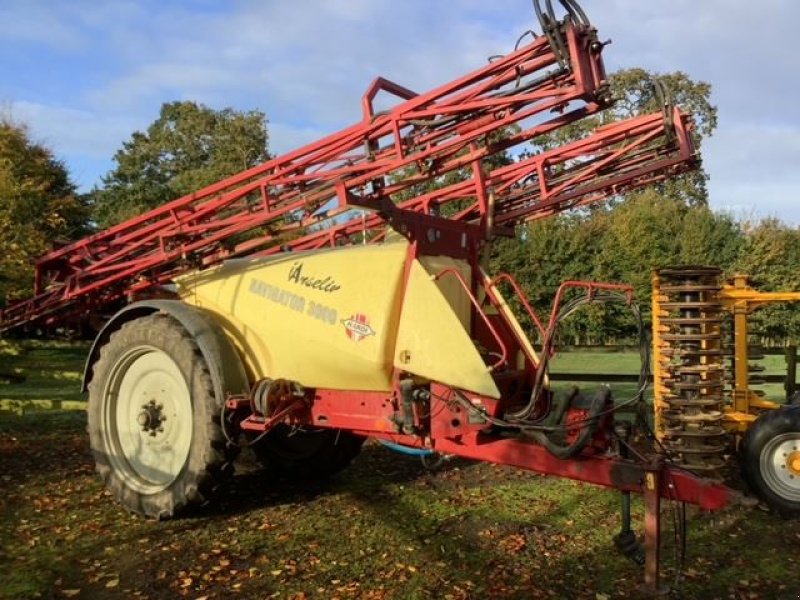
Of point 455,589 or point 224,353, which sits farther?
point 224,353

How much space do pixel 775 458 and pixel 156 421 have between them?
5119 mm

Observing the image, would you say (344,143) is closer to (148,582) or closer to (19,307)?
(148,582)

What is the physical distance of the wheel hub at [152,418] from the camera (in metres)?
5.89

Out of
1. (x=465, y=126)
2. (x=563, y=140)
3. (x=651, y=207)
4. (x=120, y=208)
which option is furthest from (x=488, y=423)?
(x=120, y=208)

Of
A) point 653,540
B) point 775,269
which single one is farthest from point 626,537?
point 775,269

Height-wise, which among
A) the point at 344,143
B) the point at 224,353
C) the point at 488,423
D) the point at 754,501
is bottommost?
the point at 754,501

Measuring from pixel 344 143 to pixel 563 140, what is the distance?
29.7m

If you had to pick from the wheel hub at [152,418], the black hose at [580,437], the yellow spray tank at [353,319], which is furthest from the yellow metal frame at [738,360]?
the wheel hub at [152,418]

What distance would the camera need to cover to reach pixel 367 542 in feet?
17.1

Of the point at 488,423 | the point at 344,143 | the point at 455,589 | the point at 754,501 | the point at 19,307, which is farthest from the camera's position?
the point at 19,307

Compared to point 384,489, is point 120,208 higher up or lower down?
higher up

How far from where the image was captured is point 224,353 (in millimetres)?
5586

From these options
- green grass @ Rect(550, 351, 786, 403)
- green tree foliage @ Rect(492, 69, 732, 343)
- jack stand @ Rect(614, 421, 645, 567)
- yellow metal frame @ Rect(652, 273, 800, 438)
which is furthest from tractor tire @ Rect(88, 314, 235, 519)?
green tree foliage @ Rect(492, 69, 732, 343)

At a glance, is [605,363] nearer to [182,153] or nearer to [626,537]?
[626,537]
